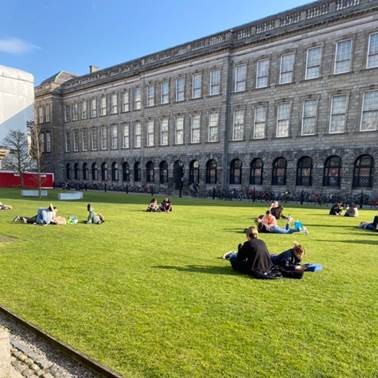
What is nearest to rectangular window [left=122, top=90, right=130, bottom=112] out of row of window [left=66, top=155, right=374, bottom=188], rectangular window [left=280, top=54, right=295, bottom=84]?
row of window [left=66, top=155, right=374, bottom=188]

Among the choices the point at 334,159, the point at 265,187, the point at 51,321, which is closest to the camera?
the point at 51,321

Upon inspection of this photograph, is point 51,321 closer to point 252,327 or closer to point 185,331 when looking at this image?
point 185,331

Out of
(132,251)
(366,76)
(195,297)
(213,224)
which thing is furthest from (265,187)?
(195,297)

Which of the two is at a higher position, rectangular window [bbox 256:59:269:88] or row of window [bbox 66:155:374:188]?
rectangular window [bbox 256:59:269:88]

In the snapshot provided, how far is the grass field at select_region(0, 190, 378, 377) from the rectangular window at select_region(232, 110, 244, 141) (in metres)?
26.7

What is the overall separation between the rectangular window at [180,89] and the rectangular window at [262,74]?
34.7ft

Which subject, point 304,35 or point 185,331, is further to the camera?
point 304,35

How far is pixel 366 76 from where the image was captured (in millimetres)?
27203

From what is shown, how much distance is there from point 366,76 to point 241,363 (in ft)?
99.9

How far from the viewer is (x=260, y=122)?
3391 centimetres

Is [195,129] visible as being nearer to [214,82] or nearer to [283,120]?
[214,82]

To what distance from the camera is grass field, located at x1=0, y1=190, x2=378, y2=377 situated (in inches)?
151

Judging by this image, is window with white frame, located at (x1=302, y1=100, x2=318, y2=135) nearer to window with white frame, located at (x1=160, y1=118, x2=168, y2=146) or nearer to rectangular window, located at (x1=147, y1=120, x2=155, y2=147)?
window with white frame, located at (x1=160, y1=118, x2=168, y2=146)

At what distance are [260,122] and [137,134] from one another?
20.1 metres
